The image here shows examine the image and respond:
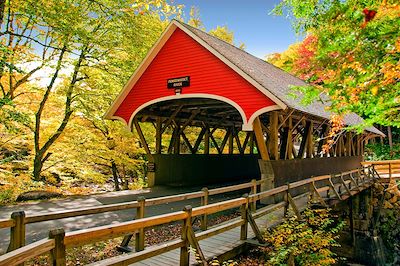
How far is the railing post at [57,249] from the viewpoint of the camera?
289cm

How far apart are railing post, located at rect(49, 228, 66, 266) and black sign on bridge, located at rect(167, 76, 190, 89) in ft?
27.0

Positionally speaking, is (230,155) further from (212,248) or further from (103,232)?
(103,232)

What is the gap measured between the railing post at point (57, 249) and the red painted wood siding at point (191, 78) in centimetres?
706

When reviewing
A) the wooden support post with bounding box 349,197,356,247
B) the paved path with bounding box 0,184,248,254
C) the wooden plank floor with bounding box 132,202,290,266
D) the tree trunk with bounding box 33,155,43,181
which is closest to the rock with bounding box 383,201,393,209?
the wooden support post with bounding box 349,197,356,247

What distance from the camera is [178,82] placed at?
10.9 meters

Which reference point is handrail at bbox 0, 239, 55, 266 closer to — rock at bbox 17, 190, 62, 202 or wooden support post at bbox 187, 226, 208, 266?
wooden support post at bbox 187, 226, 208, 266

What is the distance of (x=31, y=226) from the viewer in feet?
21.2

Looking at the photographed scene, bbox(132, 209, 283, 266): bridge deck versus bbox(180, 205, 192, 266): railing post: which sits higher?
bbox(180, 205, 192, 266): railing post

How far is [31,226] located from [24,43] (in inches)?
328

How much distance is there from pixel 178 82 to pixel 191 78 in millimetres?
535

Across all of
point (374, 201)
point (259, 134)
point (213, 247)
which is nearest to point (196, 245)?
point (213, 247)

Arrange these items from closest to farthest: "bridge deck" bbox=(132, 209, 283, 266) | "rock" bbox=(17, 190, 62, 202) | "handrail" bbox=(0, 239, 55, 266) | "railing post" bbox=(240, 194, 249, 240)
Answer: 1. "handrail" bbox=(0, 239, 55, 266)
2. "bridge deck" bbox=(132, 209, 283, 266)
3. "railing post" bbox=(240, 194, 249, 240)
4. "rock" bbox=(17, 190, 62, 202)

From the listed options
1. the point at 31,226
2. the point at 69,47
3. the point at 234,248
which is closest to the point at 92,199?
the point at 31,226

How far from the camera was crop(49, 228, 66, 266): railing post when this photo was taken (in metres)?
2.89
